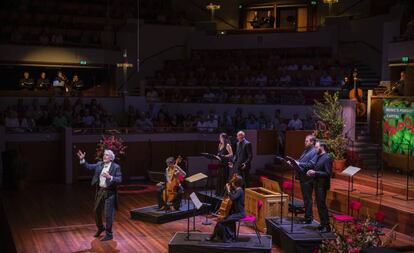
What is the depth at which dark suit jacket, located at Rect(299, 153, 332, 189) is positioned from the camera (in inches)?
376

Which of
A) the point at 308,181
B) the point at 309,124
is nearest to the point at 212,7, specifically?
the point at 309,124

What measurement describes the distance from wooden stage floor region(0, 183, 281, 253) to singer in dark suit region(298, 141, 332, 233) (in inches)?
37.4

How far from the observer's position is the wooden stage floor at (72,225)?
972 cm

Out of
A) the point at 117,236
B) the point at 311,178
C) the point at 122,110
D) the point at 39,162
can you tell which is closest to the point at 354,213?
the point at 311,178

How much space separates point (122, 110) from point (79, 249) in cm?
1025

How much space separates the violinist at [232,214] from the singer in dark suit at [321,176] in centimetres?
130

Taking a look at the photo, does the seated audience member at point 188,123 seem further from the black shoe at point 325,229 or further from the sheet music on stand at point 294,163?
the black shoe at point 325,229

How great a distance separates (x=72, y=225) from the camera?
36.5 feet

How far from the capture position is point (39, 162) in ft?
→ 51.9

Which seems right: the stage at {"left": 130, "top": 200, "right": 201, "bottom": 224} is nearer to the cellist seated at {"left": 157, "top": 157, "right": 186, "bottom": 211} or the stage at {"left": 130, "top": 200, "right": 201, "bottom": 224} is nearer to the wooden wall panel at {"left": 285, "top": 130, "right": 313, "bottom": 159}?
the cellist seated at {"left": 157, "top": 157, "right": 186, "bottom": 211}

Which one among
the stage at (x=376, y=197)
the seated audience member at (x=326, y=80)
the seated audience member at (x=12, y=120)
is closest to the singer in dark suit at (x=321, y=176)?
the stage at (x=376, y=197)

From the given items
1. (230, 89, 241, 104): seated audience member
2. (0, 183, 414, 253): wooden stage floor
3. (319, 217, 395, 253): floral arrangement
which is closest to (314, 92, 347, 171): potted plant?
(0, 183, 414, 253): wooden stage floor

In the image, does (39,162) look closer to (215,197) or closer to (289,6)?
(215,197)

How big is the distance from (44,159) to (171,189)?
574 centimetres
